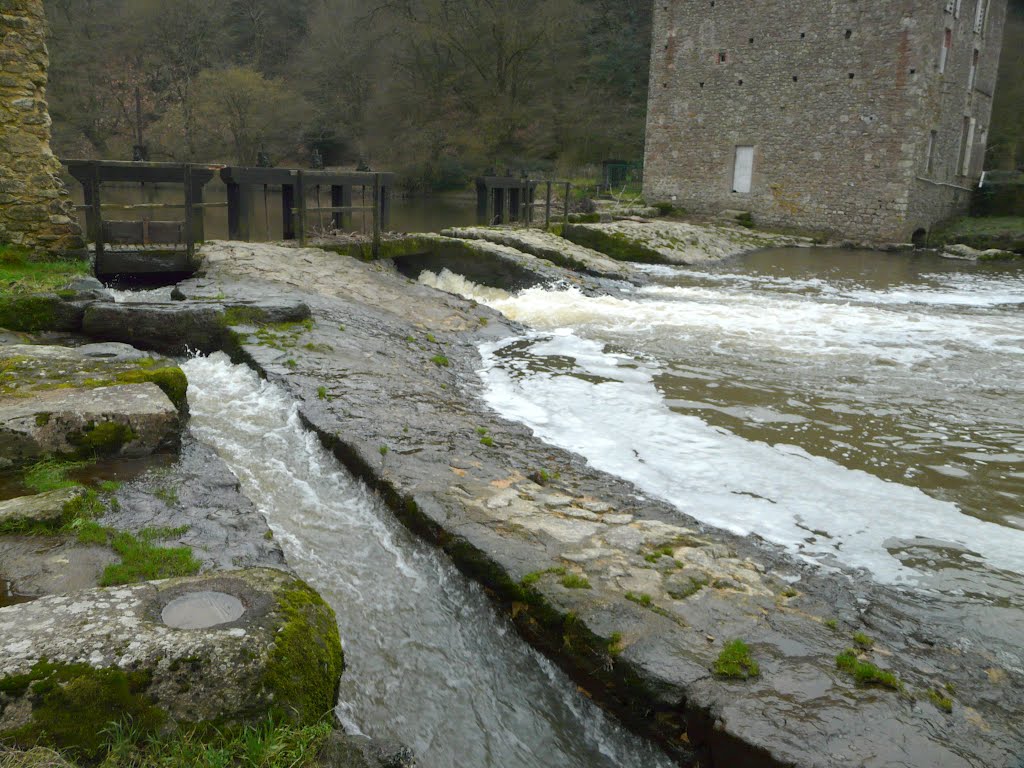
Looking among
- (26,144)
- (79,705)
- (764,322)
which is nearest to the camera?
(79,705)

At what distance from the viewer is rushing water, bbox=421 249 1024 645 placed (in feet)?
16.2

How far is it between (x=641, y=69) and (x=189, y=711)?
4040 centimetres

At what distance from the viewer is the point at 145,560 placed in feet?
12.1

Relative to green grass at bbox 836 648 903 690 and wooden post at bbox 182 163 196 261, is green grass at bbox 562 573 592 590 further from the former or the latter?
wooden post at bbox 182 163 196 261

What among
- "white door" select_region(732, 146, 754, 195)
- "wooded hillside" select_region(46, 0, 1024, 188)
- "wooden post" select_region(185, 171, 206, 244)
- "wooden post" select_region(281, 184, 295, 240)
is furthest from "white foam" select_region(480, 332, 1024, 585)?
"wooded hillside" select_region(46, 0, 1024, 188)

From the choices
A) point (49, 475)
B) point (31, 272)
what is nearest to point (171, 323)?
point (31, 272)

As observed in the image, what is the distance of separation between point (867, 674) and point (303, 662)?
7.54 ft

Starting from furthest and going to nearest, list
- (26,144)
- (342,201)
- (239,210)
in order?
1. (342,201)
2. (239,210)
3. (26,144)

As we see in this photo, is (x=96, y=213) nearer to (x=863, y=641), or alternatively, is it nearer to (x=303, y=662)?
(x=303, y=662)

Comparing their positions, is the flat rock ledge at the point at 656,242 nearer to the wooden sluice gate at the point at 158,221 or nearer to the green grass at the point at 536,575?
the wooden sluice gate at the point at 158,221

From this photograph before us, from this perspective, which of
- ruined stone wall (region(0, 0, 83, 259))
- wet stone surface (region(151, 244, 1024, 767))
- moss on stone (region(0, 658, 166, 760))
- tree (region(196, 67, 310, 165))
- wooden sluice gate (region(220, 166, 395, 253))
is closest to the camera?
moss on stone (region(0, 658, 166, 760))

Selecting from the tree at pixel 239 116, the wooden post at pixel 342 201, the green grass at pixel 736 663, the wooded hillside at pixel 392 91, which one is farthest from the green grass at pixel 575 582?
the tree at pixel 239 116

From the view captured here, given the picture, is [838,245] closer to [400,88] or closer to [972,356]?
[972,356]

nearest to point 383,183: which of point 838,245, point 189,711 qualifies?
point 189,711
